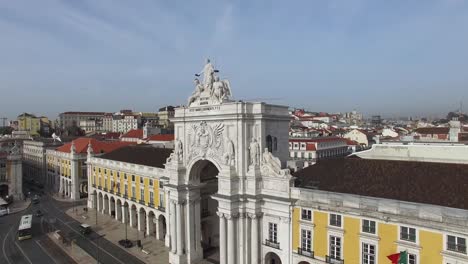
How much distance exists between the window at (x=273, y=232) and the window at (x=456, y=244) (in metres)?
15.5

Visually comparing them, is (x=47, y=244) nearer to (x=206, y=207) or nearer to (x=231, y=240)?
(x=206, y=207)

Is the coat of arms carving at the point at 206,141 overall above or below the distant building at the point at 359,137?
above

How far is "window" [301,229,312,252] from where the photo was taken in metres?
32.0

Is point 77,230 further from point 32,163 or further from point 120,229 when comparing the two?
point 32,163

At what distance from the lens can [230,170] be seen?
36.3m

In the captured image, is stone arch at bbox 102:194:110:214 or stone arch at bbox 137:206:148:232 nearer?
stone arch at bbox 137:206:148:232

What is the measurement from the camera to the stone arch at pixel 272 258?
120 ft

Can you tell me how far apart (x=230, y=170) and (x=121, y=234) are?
29.0m

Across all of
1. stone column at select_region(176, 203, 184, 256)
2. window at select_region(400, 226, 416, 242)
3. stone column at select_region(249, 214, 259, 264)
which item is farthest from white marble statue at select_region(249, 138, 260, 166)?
window at select_region(400, 226, 416, 242)

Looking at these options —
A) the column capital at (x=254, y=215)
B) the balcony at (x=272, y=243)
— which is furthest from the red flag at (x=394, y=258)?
the column capital at (x=254, y=215)

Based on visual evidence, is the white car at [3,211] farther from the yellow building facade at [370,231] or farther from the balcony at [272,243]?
the yellow building facade at [370,231]

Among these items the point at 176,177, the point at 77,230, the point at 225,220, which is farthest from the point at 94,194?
the point at 225,220

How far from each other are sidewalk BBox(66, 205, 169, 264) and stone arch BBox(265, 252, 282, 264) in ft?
47.5

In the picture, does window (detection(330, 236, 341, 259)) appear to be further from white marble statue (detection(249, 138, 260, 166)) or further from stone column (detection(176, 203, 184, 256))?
stone column (detection(176, 203, 184, 256))
